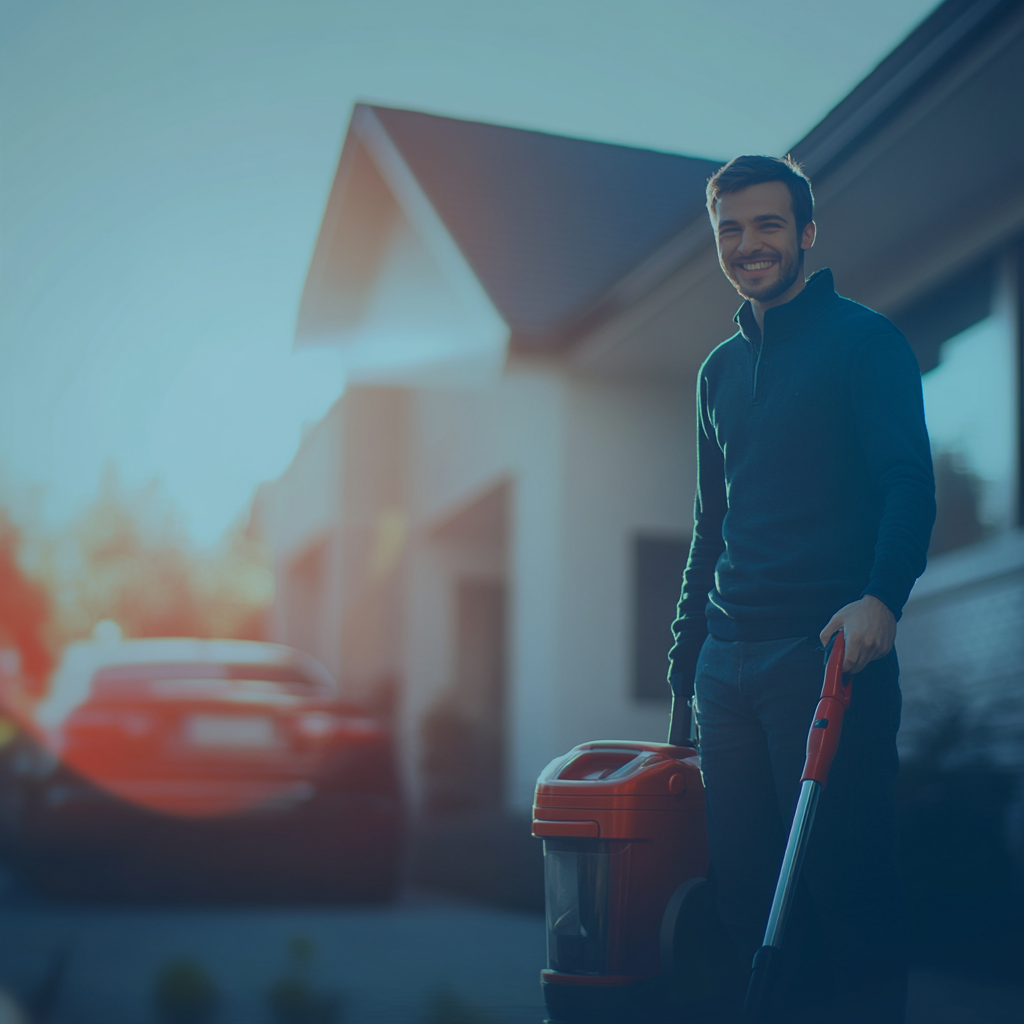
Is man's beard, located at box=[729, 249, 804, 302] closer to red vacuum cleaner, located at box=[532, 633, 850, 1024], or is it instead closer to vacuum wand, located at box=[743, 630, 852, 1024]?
vacuum wand, located at box=[743, 630, 852, 1024]

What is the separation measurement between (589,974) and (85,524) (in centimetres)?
3601

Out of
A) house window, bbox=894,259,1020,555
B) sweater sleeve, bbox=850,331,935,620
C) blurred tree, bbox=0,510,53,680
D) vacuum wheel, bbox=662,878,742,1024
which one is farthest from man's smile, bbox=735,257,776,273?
blurred tree, bbox=0,510,53,680

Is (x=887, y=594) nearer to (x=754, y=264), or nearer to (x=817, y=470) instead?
(x=817, y=470)

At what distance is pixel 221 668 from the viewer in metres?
7.49

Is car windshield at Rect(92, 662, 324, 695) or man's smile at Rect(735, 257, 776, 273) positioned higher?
man's smile at Rect(735, 257, 776, 273)

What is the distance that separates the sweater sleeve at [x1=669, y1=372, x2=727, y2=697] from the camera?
297cm

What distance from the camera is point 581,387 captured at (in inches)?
379

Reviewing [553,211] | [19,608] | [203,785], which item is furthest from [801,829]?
[19,608]

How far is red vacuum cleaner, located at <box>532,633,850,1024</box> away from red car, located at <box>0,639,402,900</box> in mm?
3860

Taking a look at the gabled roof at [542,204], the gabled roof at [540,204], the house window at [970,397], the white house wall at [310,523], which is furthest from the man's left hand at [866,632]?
the white house wall at [310,523]

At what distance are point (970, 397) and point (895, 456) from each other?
4937mm

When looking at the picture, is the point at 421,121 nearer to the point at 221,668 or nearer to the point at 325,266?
the point at 325,266

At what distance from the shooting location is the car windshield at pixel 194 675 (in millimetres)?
6832

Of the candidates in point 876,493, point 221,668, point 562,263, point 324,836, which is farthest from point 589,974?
point 562,263
